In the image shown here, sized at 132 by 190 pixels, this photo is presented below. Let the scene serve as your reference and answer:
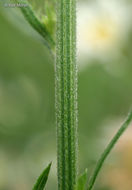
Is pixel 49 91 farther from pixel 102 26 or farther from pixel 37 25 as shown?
pixel 37 25

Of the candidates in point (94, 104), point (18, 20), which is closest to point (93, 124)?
point (94, 104)

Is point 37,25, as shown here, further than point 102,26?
No

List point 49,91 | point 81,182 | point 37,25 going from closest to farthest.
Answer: point 81,182, point 37,25, point 49,91

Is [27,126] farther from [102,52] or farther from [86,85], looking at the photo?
[102,52]

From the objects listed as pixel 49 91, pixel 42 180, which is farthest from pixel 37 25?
pixel 49 91

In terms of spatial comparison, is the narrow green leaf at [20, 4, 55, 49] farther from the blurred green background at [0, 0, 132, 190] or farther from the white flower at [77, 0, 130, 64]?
the white flower at [77, 0, 130, 64]
